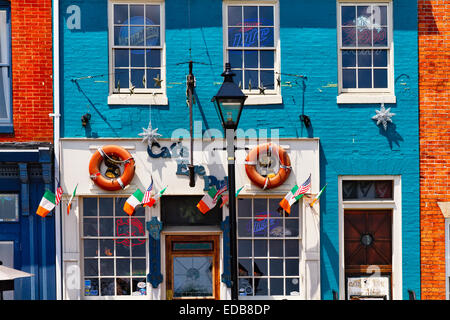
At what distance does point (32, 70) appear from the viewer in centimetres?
1030

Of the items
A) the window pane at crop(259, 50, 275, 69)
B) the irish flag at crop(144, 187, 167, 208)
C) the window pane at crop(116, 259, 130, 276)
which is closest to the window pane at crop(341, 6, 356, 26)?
the window pane at crop(259, 50, 275, 69)

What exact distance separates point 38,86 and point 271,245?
5.30 metres

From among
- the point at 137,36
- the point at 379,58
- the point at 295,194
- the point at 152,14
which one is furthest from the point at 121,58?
the point at 379,58

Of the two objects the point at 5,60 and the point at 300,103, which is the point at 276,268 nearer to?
the point at 300,103

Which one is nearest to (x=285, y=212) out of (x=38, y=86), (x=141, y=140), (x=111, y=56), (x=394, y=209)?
(x=394, y=209)

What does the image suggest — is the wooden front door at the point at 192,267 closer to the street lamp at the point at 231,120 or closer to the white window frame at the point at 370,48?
the street lamp at the point at 231,120

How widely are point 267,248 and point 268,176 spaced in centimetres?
139

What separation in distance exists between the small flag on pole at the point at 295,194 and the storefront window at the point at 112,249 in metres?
2.73

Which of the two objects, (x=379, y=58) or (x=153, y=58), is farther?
(x=379, y=58)

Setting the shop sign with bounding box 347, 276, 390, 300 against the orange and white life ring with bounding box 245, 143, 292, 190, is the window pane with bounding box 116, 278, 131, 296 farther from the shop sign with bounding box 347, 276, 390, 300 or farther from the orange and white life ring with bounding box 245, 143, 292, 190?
the shop sign with bounding box 347, 276, 390, 300

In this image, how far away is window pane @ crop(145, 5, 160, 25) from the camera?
10391 millimetres

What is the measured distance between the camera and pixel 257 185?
10211 millimetres
